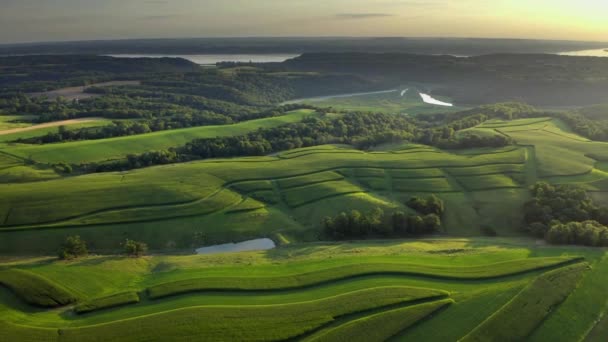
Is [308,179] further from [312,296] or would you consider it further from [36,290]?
[36,290]

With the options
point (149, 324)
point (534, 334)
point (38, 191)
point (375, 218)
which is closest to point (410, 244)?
point (375, 218)

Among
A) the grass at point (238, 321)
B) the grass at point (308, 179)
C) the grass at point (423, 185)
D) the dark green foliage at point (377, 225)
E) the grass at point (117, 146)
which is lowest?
the dark green foliage at point (377, 225)

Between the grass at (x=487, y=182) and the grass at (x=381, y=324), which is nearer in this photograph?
the grass at (x=381, y=324)

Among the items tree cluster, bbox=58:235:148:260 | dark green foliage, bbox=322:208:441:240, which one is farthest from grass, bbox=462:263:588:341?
tree cluster, bbox=58:235:148:260

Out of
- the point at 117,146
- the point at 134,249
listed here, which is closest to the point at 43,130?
the point at 117,146

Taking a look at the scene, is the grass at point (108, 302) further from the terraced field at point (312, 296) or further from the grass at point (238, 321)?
the grass at point (238, 321)

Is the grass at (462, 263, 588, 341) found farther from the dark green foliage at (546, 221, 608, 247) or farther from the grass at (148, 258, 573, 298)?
the dark green foliage at (546, 221, 608, 247)

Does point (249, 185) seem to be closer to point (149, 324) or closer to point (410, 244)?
point (410, 244)

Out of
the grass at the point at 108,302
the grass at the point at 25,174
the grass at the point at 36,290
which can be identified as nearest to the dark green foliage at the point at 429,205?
the grass at the point at 108,302
